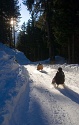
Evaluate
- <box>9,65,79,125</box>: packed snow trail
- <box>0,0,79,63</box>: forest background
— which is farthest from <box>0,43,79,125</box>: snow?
<box>0,0,79,63</box>: forest background

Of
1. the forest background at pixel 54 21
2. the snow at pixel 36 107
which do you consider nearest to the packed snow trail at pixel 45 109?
the snow at pixel 36 107

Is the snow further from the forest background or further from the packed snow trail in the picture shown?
the forest background

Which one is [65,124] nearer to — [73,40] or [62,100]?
[62,100]

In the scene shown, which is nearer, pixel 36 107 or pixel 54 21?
pixel 36 107

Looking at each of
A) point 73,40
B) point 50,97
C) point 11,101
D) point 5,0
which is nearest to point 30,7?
point 73,40

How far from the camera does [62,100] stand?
36.1ft

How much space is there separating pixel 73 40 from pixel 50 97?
2096 cm

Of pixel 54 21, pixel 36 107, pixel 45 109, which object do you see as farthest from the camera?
pixel 54 21

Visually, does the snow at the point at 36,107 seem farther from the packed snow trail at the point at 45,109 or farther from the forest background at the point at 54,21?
the forest background at the point at 54,21

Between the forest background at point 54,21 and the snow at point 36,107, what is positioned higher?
the forest background at point 54,21

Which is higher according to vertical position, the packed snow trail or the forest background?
the forest background

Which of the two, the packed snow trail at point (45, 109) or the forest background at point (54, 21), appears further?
the forest background at point (54, 21)

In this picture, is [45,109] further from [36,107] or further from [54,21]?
[54,21]

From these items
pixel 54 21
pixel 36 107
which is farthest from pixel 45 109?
pixel 54 21
